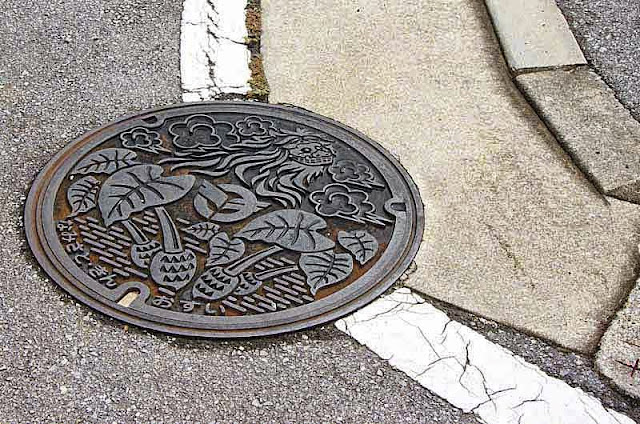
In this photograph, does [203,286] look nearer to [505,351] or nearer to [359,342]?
[359,342]

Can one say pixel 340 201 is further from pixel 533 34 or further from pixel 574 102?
pixel 533 34

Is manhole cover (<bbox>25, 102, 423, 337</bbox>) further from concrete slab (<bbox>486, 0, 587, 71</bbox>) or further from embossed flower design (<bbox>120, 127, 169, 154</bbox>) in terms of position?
concrete slab (<bbox>486, 0, 587, 71</bbox>)

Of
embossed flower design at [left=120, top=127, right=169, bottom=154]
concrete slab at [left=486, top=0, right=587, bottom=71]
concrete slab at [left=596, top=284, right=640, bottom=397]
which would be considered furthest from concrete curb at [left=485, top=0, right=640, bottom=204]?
embossed flower design at [left=120, top=127, right=169, bottom=154]

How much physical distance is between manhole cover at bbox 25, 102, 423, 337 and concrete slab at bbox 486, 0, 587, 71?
94 centimetres

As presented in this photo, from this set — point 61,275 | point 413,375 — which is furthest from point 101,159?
point 413,375

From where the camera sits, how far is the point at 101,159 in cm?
317

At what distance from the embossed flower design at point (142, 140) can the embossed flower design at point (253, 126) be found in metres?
0.31

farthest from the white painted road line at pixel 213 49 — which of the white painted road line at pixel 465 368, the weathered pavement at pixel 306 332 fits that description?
the white painted road line at pixel 465 368

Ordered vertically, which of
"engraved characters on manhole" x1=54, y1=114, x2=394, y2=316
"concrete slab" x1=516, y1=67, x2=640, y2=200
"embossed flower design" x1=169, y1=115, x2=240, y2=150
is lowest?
"engraved characters on manhole" x1=54, y1=114, x2=394, y2=316

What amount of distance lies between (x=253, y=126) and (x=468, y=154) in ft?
2.74

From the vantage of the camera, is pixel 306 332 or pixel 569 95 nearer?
pixel 306 332

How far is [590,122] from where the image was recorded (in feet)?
11.5

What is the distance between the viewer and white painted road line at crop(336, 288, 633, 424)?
7.99 feet

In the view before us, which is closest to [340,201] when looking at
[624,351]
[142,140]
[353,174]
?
[353,174]
